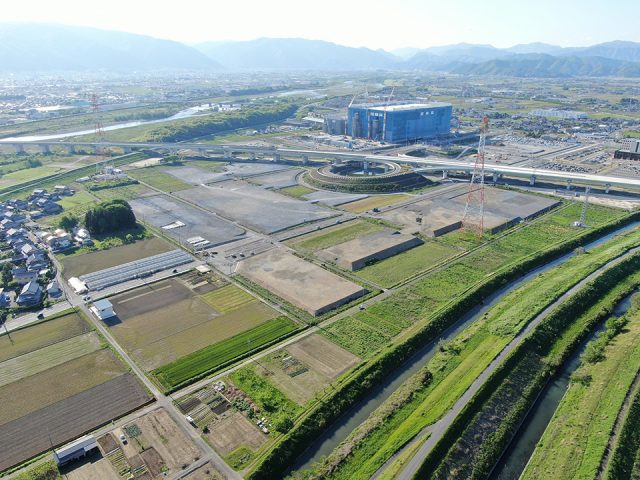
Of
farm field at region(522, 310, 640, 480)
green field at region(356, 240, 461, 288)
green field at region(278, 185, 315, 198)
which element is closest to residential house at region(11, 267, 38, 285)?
green field at region(356, 240, 461, 288)

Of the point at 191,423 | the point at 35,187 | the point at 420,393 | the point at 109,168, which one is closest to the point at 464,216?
the point at 420,393

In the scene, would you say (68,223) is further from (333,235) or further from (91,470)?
(91,470)

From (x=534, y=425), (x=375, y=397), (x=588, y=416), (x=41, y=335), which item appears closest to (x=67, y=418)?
(x=41, y=335)

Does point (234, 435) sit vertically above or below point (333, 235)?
below

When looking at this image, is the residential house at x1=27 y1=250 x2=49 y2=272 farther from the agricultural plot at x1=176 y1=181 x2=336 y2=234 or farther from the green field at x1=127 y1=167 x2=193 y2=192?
the green field at x1=127 y1=167 x2=193 y2=192

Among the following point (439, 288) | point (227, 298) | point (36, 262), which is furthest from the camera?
point (36, 262)

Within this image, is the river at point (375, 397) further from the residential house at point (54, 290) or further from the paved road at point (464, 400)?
the residential house at point (54, 290)

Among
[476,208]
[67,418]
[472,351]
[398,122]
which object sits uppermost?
[398,122]

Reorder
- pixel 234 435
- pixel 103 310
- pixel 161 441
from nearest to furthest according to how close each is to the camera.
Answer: pixel 161 441
pixel 234 435
pixel 103 310
